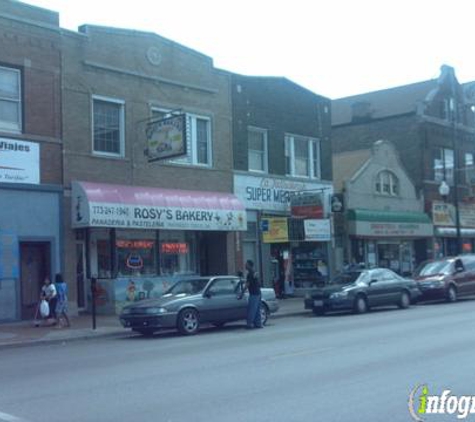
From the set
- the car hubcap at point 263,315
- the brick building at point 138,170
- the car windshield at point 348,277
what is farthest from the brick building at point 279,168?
the car hubcap at point 263,315

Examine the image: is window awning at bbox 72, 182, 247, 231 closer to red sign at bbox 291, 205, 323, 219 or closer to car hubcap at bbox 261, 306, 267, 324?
red sign at bbox 291, 205, 323, 219

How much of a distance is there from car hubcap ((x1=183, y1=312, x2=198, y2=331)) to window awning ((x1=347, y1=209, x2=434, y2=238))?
1584 centimetres

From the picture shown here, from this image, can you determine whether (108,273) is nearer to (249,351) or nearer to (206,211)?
(206,211)

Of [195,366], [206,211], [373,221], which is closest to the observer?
[195,366]

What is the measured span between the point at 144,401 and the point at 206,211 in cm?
1708

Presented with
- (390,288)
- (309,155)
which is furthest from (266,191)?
(390,288)

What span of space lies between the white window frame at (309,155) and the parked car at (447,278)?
6435mm

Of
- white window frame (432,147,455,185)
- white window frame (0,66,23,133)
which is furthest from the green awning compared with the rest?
white window frame (0,66,23,133)

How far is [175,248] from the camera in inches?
1021

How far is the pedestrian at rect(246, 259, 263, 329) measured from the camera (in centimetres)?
1864

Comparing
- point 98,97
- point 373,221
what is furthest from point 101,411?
point 373,221

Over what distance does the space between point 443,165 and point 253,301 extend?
2455 centimetres

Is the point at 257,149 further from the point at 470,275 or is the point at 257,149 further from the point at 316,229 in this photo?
the point at 470,275

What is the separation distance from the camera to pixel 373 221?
33500mm
